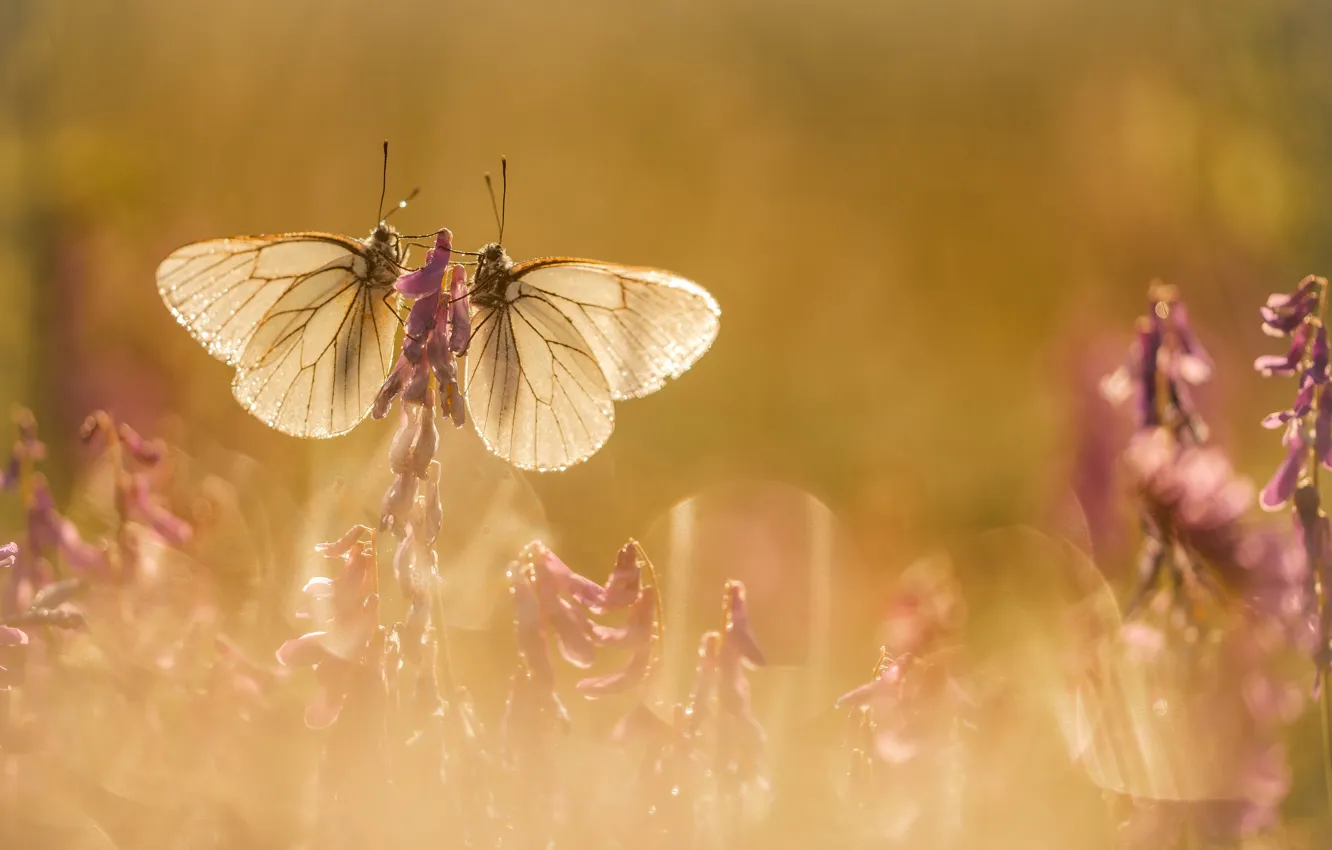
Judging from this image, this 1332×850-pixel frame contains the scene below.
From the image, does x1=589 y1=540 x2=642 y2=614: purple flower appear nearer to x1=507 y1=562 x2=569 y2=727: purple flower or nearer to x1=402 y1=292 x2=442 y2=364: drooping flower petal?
x1=507 y1=562 x2=569 y2=727: purple flower

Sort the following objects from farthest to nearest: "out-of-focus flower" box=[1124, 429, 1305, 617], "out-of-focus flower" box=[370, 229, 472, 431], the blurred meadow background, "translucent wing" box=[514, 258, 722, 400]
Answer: the blurred meadow background, "translucent wing" box=[514, 258, 722, 400], "out-of-focus flower" box=[1124, 429, 1305, 617], "out-of-focus flower" box=[370, 229, 472, 431]

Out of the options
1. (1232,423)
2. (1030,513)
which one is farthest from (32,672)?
(1232,423)

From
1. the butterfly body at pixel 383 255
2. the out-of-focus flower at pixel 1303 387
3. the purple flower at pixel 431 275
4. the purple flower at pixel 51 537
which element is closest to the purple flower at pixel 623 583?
the purple flower at pixel 431 275

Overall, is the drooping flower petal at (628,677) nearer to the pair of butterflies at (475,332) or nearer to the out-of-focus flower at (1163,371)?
the pair of butterflies at (475,332)

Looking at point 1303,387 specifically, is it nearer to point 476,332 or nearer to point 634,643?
point 634,643

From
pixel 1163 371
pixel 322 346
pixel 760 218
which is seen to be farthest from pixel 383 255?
pixel 760 218

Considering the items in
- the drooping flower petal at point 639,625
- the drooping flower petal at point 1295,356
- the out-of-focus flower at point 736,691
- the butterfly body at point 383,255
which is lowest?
the out-of-focus flower at point 736,691

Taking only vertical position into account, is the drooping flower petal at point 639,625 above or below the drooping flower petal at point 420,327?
below

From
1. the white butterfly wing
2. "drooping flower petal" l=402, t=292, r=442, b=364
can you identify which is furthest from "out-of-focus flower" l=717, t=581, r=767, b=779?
the white butterfly wing
